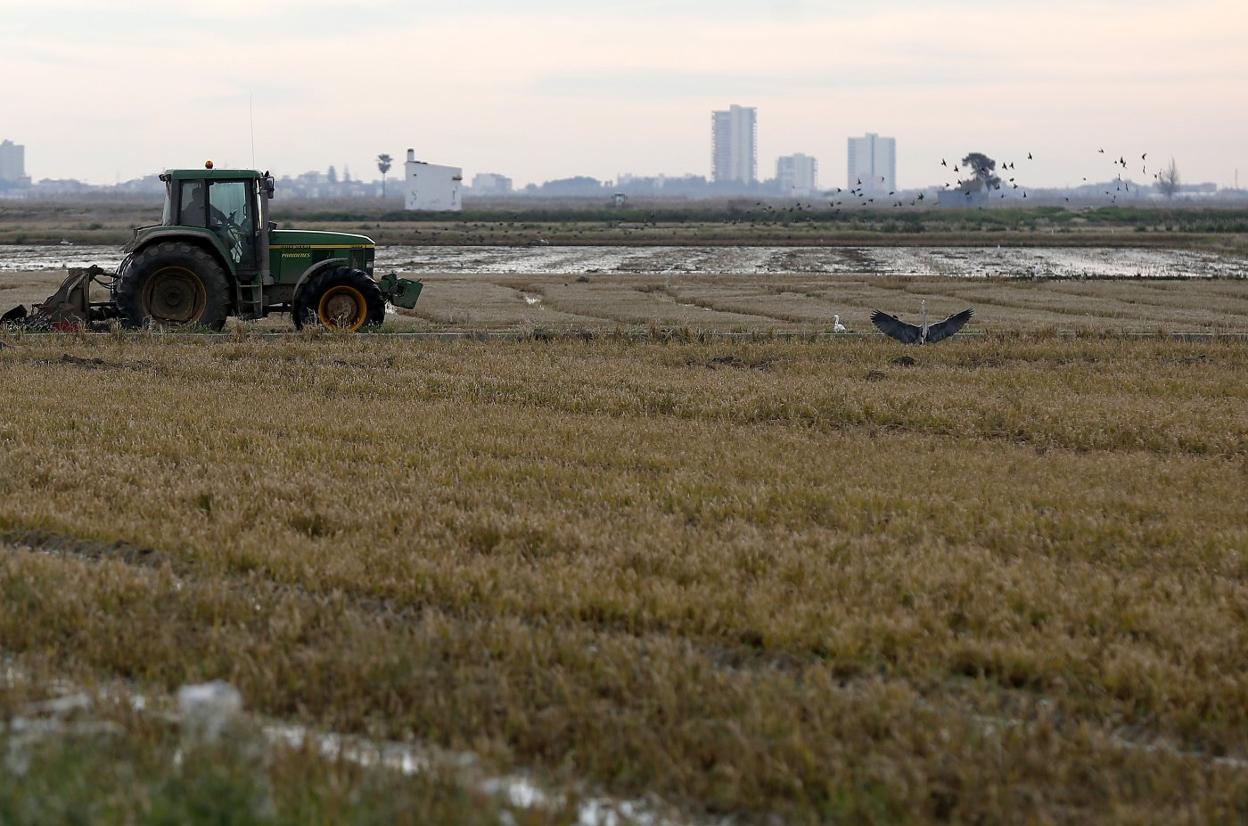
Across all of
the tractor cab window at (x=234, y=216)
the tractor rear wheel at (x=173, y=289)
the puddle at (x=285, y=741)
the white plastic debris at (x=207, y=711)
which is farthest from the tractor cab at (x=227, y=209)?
the white plastic debris at (x=207, y=711)

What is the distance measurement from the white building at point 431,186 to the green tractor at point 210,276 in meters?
96.1

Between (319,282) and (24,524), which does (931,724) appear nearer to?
(24,524)

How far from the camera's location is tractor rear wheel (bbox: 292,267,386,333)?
65.0 feet

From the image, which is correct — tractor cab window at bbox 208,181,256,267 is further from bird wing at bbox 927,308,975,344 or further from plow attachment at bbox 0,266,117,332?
bird wing at bbox 927,308,975,344

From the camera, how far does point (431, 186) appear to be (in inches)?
4579

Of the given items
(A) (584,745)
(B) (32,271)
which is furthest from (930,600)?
(B) (32,271)

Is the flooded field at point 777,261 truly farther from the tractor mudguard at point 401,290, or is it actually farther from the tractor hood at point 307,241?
the tractor hood at point 307,241

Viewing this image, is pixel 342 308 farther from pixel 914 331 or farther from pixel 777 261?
pixel 777 261

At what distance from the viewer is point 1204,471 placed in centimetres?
1014

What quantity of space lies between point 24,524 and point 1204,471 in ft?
27.3

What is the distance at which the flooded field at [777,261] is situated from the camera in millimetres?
42812

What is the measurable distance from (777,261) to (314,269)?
31186mm

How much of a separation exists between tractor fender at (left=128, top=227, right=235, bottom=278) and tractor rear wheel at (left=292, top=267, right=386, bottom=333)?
1.16 m

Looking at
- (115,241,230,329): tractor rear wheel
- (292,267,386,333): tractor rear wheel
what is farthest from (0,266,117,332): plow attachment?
(292,267,386,333): tractor rear wheel
